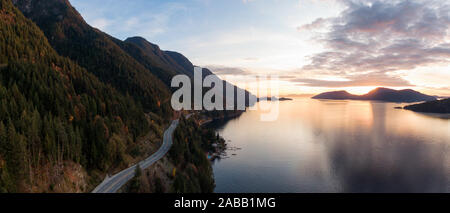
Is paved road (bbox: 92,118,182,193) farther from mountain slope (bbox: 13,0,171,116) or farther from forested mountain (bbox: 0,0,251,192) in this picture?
mountain slope (bbox: 13,0,171,116)

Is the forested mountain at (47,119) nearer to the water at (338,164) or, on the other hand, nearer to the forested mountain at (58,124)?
the forested mountain at (58,124)

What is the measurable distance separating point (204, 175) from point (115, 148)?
27.8 metres

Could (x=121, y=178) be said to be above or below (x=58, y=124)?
below

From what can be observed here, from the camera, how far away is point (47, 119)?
5428cm

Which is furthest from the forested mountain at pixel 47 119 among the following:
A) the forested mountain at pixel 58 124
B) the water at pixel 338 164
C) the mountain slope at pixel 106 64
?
the water at pixel 338 164

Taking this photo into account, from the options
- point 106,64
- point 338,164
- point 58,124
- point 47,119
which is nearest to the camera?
point 58,124

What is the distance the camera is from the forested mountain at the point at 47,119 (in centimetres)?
3869

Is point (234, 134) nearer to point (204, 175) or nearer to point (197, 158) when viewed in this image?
point (197, 158)

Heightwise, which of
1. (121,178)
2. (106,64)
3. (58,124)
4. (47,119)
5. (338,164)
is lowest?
(338,164)

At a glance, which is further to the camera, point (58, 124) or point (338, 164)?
point (338, 164)

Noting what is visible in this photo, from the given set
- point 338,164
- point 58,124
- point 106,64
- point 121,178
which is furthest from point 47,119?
point 106,64

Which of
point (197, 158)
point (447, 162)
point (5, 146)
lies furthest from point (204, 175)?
point (447, 162)

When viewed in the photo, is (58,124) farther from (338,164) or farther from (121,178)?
(338,164)

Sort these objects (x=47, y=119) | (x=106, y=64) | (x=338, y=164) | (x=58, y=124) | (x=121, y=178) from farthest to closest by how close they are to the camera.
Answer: (x=106, y=64), (x=338, y=164), (x=47, y=119), (x=121, y=178), (x=58, y=124)
